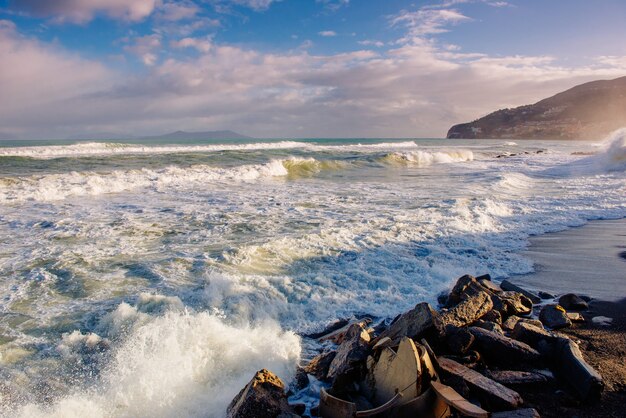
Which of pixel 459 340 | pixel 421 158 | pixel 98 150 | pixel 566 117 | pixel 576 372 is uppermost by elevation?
pixel 566 117

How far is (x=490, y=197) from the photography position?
46.4 ft

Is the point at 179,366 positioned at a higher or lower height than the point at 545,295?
higher

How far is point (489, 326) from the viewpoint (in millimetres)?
4418

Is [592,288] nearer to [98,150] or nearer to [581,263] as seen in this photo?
[581,263]

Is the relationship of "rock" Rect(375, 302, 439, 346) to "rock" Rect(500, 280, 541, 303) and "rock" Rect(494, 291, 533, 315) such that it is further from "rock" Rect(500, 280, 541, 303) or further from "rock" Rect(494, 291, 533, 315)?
"rock" Rect(500, 280, 541, 303)

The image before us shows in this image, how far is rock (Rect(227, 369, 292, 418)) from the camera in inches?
124

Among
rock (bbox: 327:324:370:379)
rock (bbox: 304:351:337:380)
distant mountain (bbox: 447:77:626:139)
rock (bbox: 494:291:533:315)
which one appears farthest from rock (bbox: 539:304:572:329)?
distant mountain (bbox: 447:77:626:139)

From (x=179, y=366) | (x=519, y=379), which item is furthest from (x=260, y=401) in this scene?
(x=519, y=379)

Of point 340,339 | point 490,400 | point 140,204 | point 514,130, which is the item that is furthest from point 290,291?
point 514,130

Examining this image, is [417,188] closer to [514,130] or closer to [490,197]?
[490,197]

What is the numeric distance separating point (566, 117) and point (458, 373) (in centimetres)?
11960

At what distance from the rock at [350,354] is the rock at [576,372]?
1732mm

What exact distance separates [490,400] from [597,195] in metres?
15.3

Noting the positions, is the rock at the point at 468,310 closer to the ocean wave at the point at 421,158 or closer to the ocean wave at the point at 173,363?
the ocean wave at the point at 173,363
